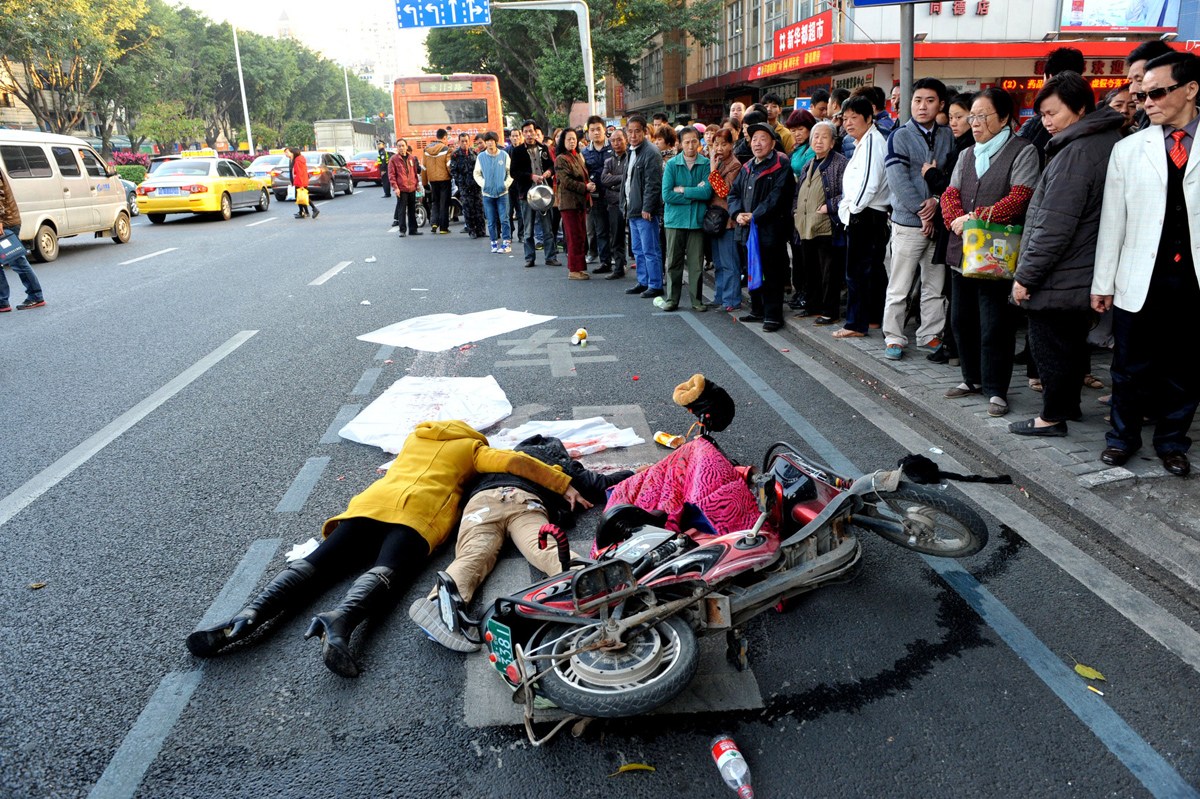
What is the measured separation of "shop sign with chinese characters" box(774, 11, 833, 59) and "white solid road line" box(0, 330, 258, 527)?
64.2 feet

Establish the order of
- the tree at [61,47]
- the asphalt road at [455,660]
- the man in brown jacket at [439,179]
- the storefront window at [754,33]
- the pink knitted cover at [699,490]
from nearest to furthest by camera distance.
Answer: the asphalt road at [455,660] < the pink knitted cover at [699,490] < the man in brown jacket at [439,179] < the storefront window at [754,33] < the tree at [61,47]

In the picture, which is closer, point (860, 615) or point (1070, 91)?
point (860, 615)

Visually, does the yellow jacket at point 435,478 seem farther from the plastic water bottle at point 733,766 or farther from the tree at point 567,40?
the tree at point 567,40

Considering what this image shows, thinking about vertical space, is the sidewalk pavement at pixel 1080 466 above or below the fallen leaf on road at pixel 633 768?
above

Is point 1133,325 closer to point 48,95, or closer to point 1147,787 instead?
point 1147,787

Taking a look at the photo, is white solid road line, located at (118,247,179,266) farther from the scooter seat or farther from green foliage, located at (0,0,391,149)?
green foliage, located at (0,0,391,149)

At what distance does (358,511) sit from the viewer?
361 cm

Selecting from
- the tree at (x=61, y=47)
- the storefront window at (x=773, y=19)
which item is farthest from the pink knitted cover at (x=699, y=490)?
the tree at (x=61, y=47)

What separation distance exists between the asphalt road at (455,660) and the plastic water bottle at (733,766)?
0.05 m

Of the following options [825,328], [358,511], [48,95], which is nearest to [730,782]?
[358,511]

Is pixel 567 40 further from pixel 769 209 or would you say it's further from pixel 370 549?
pixel 370 549

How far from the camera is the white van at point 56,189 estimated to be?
14.3 meters

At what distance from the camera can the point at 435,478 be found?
12.6 ft

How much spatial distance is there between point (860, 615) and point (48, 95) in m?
49.5
